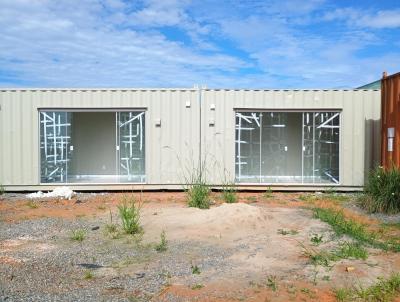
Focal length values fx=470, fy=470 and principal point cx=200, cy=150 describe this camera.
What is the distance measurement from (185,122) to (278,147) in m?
3.45

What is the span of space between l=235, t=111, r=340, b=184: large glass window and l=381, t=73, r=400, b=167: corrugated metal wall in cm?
191

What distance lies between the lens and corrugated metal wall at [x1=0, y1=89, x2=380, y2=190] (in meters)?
13.4

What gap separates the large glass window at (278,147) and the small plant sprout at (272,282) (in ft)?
27.0

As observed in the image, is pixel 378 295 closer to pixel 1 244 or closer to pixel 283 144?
pixel 1 244

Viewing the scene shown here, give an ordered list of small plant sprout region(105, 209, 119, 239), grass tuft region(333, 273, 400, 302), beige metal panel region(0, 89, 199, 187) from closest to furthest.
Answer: grass tuft region(333, 273, 400, 302)
small plant sprout region(105, 209, 119, 239)
beige metal panel region(0, 89, 199, 187)

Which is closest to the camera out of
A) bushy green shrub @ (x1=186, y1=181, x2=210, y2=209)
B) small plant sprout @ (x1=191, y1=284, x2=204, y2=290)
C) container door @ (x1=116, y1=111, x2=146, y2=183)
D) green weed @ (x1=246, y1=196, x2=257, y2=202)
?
small plant sprout @ (x1=191, y1=284, x2=204, y2=290)

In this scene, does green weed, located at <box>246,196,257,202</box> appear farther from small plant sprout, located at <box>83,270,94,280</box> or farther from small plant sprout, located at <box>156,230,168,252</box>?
small plant sprout, located at <box>83,270,94,280</box>

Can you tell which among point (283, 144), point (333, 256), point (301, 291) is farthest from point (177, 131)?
point (301, 291)

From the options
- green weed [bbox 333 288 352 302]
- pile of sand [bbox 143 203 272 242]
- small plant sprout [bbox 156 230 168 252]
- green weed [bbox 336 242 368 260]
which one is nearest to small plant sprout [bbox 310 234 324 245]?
green weed [bbox 336 242 368 260]

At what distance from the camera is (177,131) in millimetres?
13484

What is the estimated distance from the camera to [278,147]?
49.6 feet

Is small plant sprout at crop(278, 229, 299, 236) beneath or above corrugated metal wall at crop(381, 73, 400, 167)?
beneath

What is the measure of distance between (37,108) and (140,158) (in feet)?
10.7

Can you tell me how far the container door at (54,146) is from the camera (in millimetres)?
13617
